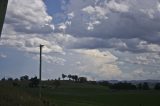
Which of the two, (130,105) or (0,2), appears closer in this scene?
(0,2)

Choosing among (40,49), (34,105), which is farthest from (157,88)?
(34,105)

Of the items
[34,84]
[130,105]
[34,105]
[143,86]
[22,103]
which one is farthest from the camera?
[143,86]

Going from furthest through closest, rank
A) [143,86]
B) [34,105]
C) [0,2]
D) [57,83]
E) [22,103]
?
[143,86] < [57,83] < [34,105] < [22,103] < [0,2]

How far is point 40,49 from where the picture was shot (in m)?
54.3

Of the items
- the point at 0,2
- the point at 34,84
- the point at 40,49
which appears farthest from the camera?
the point at 34,84

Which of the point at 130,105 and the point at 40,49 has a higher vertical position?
the point at 40,49

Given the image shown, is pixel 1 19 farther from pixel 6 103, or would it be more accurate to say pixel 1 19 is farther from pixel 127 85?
pixel 127 85

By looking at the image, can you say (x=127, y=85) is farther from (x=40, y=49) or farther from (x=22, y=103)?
(x=22, y=103)

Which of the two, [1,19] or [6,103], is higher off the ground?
[1,19]

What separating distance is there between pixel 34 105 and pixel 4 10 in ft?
65.0

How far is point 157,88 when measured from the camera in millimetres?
Answer: 184125

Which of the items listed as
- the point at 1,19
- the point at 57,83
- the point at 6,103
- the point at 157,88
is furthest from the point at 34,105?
the point at 157,88

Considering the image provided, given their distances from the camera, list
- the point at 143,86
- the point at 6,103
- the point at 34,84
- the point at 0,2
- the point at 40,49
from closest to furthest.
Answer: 1. the point at 0,2
2. the point at 6,103
3. the point at 40,49
4. the point at 34,84
5. the point at 143,86

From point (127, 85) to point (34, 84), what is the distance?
66482mm
